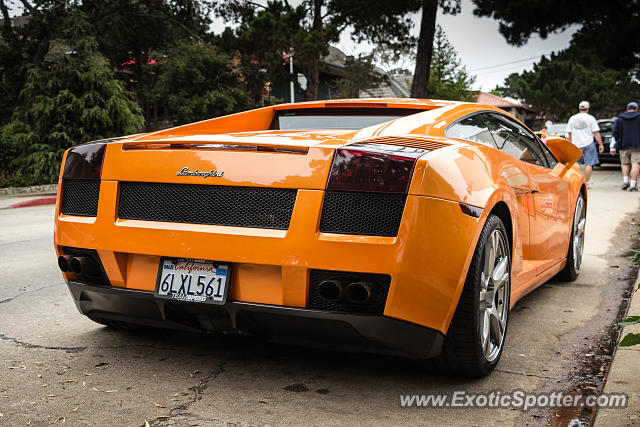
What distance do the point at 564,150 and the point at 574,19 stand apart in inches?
955

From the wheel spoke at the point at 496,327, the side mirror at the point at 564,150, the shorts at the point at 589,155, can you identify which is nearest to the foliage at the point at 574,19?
the shorts at the point at 589,155

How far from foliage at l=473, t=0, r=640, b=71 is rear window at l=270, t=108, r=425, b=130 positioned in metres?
23.7

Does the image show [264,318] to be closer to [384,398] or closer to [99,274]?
[384,398]

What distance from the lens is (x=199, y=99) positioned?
2314cm

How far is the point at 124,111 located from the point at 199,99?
203 inches

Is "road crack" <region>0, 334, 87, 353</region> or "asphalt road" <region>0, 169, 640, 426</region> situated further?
"road crack" <region>0, 334, 87, 353</region>

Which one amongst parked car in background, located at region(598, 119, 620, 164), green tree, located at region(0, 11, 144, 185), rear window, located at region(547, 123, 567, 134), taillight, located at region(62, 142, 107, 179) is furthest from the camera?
rear window, located at region(547, 123, 567, 134)

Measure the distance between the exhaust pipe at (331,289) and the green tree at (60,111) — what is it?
15719 millimetres

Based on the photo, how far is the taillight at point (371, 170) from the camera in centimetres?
274

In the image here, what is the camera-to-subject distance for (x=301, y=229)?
2.77m

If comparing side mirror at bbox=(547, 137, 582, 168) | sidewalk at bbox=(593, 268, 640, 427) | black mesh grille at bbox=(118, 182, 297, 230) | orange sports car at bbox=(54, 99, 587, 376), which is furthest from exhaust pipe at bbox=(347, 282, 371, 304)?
side mirror at bbox=(547, 137, 582, 168)

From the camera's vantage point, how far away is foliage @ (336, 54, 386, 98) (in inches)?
1097

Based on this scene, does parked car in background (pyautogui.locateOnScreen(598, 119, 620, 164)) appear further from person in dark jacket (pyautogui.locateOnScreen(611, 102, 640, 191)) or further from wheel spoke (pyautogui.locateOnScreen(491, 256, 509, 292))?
wheel spoke (pyautogui.locateOnScreen(491, 256, 509, 292))

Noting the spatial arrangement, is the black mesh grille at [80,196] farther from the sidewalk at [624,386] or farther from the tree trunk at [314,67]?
the tree trunk at [314,67]
